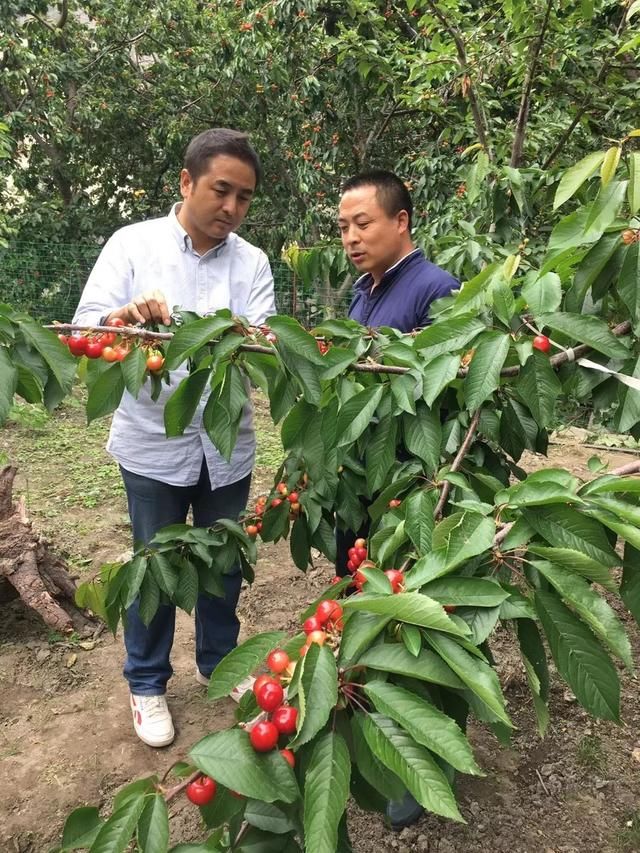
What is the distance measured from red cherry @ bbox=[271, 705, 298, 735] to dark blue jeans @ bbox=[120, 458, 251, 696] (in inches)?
51.1

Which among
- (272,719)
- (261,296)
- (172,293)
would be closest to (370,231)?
(261,296)

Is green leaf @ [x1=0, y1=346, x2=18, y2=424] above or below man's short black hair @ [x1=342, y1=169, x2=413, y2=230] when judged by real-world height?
below

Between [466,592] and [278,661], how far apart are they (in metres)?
0.24

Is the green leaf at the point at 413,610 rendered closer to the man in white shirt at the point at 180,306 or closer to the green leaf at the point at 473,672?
the green leaf at the point at 473,672

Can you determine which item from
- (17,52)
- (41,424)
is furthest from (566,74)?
(17,52)

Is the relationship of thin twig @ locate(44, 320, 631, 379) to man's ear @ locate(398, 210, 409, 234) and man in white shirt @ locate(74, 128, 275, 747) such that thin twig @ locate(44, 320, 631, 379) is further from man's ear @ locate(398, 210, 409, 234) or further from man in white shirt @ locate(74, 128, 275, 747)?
man's ear @ locate(398, 210, 409, 234)

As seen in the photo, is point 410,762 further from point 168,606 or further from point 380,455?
point 168,606

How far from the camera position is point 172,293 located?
6.40ft

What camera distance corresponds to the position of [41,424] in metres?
5.64

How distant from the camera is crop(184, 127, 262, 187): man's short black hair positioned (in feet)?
5.94

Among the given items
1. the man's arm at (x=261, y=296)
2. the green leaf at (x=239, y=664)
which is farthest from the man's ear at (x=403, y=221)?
the green leaf at (x=239, y=664)

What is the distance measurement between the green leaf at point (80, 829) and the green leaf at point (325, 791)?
0.29m

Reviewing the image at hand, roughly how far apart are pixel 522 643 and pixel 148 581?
106 cm

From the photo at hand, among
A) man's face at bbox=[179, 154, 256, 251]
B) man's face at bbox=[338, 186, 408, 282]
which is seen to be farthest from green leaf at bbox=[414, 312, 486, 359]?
man's face at bbox=[338, 186, 408, 282]
